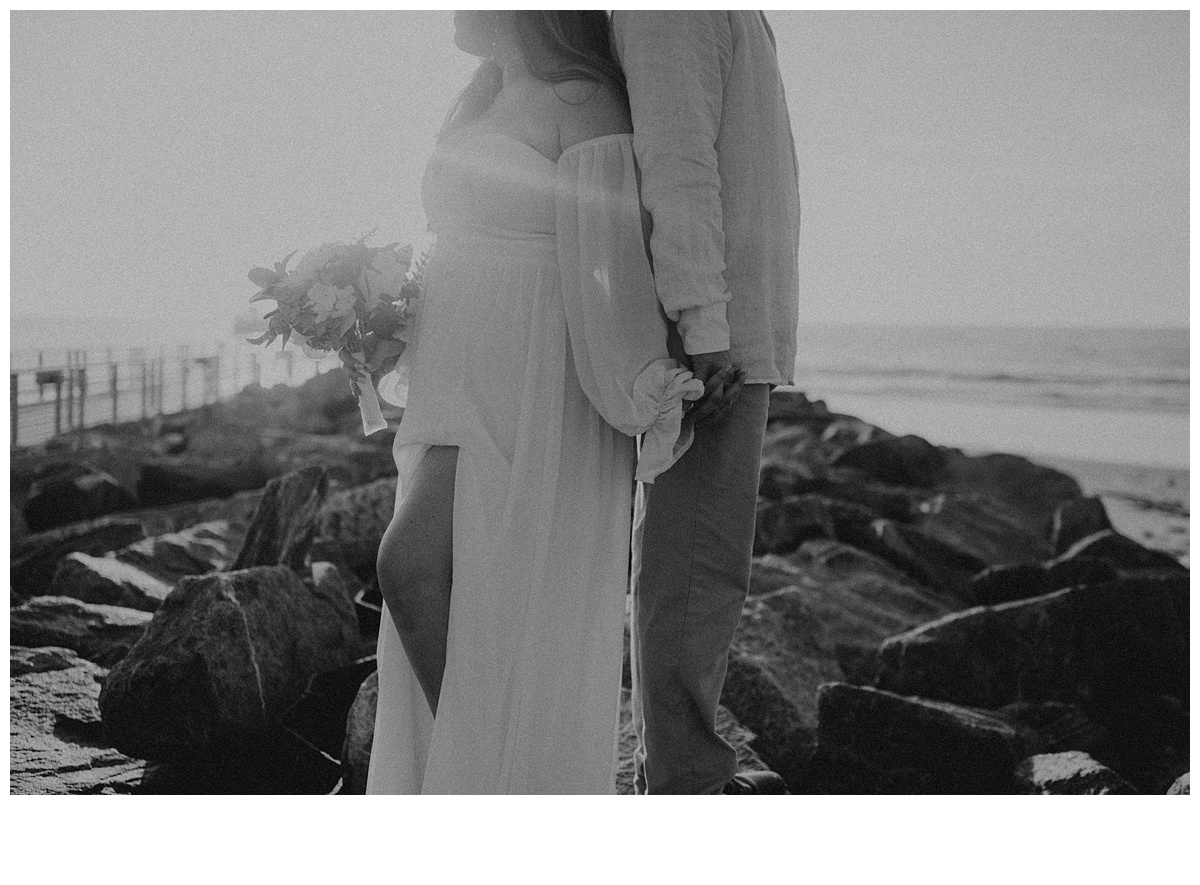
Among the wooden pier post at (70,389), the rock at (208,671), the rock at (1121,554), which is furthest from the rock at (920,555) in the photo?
the wooden pier post at (70,389)

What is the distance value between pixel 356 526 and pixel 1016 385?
36.6ft

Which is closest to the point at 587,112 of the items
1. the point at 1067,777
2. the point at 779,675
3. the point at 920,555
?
the point at 779,675

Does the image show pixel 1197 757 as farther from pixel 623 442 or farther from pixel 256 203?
pixel 256 203

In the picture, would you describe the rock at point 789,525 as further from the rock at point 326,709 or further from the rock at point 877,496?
the rock at point 326,709

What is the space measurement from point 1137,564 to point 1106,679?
2545 mm

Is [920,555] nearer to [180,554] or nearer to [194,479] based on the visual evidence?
→ [180,554]

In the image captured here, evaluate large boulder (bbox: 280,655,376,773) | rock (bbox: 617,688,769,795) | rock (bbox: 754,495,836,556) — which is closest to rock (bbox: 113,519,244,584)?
large boulder (bbox: 280,655,376,773)

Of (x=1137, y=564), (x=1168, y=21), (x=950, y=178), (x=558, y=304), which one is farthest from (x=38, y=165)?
(x=950, y=178)

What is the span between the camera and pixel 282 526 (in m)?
3.61

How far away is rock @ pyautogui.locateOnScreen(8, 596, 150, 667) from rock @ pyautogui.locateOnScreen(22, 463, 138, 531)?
2.86m

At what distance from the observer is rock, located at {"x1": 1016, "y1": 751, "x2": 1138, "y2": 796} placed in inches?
103

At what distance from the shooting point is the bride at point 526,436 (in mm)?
1907

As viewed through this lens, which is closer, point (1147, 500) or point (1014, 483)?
point (1014, 483)

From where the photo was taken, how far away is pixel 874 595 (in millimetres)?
5051
